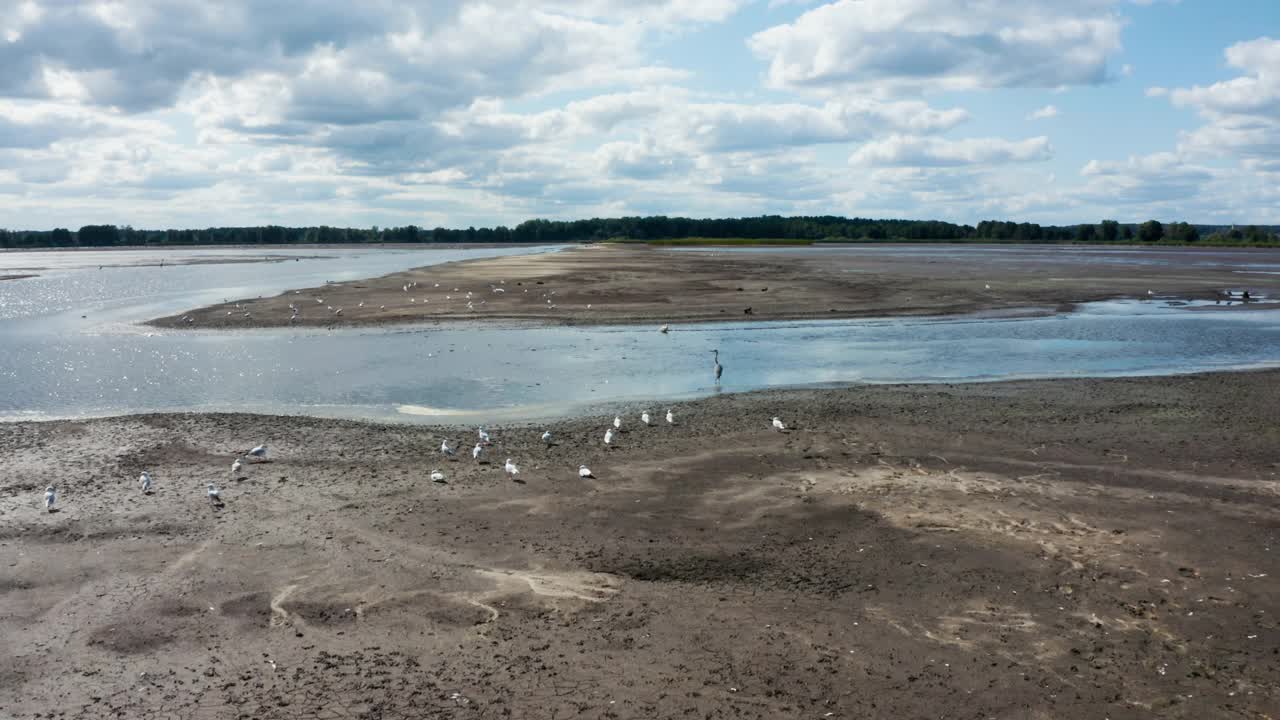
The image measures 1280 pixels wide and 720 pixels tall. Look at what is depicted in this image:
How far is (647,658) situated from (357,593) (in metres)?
3.84

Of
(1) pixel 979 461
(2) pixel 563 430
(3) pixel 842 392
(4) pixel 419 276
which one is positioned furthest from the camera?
(4) pixel 419 276

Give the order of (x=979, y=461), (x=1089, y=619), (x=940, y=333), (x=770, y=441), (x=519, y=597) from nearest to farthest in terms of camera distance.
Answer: (x=1089, y=619) < (x=519, y=597) < (x=979, y=461) < (x=770, y=441) < (x=940, y=333)

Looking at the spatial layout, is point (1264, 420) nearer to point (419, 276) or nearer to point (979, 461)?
point (979, 461)

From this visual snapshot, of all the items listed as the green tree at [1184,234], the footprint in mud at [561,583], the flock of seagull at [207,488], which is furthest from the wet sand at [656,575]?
the green tree at [1184,234]

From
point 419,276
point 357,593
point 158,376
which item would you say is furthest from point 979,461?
point 419,276

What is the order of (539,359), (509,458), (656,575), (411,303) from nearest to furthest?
1. (656,575)
2. (509,458)
3. (539,359)
4. (411,303)

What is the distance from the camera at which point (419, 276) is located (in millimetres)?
65188

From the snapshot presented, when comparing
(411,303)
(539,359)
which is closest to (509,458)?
(539,359)

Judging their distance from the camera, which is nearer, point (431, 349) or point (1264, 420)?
point (1264, 420)

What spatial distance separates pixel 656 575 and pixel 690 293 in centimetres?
3920

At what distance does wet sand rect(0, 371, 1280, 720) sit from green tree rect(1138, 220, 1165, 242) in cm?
16154

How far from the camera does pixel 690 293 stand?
49906mm

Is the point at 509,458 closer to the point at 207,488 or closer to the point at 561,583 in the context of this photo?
the point at 207,488

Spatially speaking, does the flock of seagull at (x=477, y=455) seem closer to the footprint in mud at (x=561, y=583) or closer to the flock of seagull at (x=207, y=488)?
the flock of seagull at (x=207, y=488)
